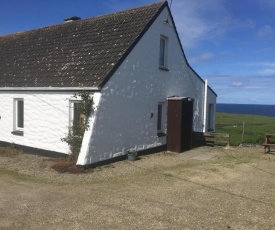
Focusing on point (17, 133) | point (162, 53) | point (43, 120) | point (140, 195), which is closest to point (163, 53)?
point (162, 53)

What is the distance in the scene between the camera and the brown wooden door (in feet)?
49.7

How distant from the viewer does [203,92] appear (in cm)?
1983

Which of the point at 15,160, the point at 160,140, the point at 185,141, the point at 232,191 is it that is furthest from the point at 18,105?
the point at 232,191

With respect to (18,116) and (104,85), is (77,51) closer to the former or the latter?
(104,85)

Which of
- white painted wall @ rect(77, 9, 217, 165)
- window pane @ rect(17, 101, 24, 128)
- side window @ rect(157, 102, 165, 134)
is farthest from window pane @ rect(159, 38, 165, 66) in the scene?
window pane @ rect(17, 101, 24, 128)

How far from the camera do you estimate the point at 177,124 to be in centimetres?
1521

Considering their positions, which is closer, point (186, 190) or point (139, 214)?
point (139, 214)

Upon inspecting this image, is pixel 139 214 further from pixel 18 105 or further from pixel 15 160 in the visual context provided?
pixel 18 105

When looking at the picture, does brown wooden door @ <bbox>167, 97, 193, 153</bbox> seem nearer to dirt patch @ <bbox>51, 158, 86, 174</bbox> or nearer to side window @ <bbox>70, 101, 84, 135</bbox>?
side window @ <bbox>70, 101, 84, 135</bbox>

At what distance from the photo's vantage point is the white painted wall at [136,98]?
11.4m

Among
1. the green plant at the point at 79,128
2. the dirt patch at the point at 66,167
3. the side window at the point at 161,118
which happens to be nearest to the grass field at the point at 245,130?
the side window at the point at 161,118

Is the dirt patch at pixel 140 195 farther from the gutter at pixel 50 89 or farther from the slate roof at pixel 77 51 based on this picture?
the slate roof at pixel 77 51

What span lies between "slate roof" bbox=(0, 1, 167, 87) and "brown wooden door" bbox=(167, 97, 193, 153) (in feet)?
13.4

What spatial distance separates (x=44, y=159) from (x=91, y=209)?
609 centimetres
